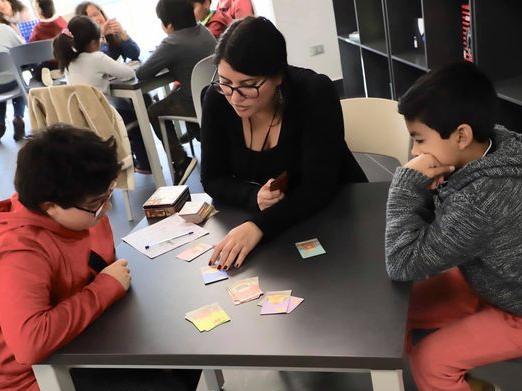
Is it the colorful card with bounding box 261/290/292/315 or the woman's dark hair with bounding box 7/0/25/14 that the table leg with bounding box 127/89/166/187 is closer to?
the colorful card with bounding box 261/290/292/315

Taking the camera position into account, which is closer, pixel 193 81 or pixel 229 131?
pixel 229 131

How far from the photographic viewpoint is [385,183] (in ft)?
5.00

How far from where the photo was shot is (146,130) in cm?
354

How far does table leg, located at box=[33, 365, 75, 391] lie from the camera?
3.63 feet

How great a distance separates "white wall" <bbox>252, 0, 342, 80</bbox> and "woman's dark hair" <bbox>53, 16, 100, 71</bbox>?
74.7 inches

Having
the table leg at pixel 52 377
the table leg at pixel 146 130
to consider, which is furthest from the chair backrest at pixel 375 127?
the table leg at pixel 146 130

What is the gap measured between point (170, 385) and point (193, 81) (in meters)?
2.24

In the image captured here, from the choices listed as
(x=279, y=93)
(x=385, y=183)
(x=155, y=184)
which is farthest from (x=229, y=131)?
(x=155, y=184)

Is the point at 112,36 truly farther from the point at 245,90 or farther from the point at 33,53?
the point at 245,90

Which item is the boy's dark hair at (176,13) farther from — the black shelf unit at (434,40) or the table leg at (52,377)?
the table leg at (52,377)

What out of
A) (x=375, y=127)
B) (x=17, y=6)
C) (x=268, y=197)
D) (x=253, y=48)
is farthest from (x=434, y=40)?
(x=17, y=6)

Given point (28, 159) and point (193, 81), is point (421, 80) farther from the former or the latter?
point (193, 81)

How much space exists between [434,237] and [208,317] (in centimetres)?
48

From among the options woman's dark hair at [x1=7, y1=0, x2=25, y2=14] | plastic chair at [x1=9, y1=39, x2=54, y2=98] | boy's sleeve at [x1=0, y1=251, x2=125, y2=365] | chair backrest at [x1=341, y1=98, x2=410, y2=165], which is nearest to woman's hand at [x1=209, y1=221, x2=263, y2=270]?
boy's sleeve at [x1=0, y1=251, x2=125, y2=365]
